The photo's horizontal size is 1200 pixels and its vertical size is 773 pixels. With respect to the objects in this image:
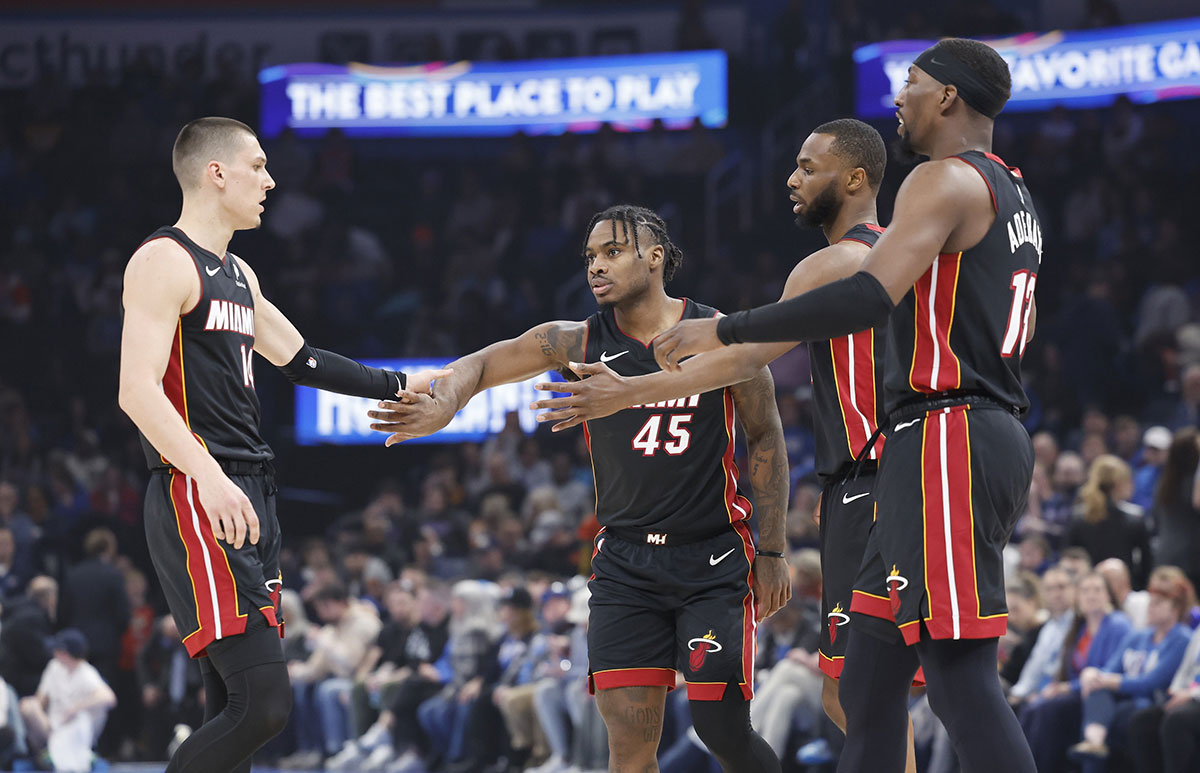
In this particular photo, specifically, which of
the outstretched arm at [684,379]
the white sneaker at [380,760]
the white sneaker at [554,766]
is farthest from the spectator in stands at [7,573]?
the outstretched arm at [684,379]

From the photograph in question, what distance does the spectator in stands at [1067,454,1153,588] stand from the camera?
9.10 metres

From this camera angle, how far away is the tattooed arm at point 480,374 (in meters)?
5.04

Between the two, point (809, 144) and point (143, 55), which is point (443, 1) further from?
point (809, 144)

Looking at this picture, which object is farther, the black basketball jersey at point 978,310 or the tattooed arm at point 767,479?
the tattooed arm at point 767,479

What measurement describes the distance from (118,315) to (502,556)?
6.96m

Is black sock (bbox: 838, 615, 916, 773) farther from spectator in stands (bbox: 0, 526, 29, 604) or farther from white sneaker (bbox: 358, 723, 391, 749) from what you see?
spectator in stands (bbox: 0, 526, 29, 604)

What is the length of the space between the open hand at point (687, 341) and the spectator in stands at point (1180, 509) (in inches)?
249

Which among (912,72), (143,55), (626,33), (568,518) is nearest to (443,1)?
(626,33)

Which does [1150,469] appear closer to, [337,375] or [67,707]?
[337,375]

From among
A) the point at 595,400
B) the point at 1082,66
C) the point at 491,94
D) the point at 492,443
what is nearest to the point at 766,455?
the point at 595,400

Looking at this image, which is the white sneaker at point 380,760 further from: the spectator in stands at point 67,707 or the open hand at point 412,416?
the open hand at point 412,416

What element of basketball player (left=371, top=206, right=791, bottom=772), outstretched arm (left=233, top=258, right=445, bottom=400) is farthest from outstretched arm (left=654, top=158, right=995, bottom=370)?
outstretched arm (left=233, top=258, right=445, bottom=400)

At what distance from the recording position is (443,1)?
18.1 metres

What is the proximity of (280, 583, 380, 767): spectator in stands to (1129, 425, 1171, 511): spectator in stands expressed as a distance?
20.4ft
